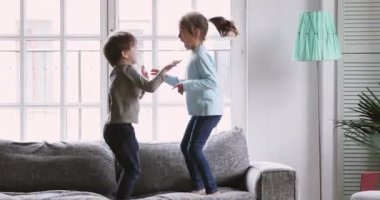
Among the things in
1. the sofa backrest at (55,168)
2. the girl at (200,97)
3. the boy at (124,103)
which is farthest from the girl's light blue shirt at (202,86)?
the sofa backrest at (55,168)

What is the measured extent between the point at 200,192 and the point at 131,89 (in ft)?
2.39

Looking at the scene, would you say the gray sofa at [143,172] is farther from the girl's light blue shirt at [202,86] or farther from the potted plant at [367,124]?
the potted plant at [367,124]

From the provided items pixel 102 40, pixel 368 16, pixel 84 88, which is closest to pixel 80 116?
pixel 84 88

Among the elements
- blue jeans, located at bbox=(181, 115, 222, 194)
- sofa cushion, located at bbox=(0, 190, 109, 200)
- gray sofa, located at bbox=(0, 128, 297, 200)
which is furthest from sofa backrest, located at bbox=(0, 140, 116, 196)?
blue jeans, located at bbox=(181, 115, 222, 194)

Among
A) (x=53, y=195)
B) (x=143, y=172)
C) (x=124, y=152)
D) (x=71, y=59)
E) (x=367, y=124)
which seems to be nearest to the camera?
(x=53, y=195)

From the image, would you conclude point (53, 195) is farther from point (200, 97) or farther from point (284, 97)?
point (284, 97)

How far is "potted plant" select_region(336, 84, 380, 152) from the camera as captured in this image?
14.8 feet

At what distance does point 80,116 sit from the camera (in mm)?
4941

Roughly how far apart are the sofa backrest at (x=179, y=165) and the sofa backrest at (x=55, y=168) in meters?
0.21

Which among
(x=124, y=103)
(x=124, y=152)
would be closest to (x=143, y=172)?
(x=124, y=152)

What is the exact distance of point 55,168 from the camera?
13.9 feet

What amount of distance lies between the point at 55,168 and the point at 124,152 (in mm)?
484

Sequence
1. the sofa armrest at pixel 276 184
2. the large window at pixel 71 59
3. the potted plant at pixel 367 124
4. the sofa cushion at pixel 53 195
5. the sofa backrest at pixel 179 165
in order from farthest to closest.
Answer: the large window at pixel 71 59
the potted plant at pixel 367 124
the sofa backrest at pixel 179 165
the sofa armrest at pixel 276 184
the sofa cushion at pixel 53 195

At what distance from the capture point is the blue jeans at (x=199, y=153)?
4.13 meters
